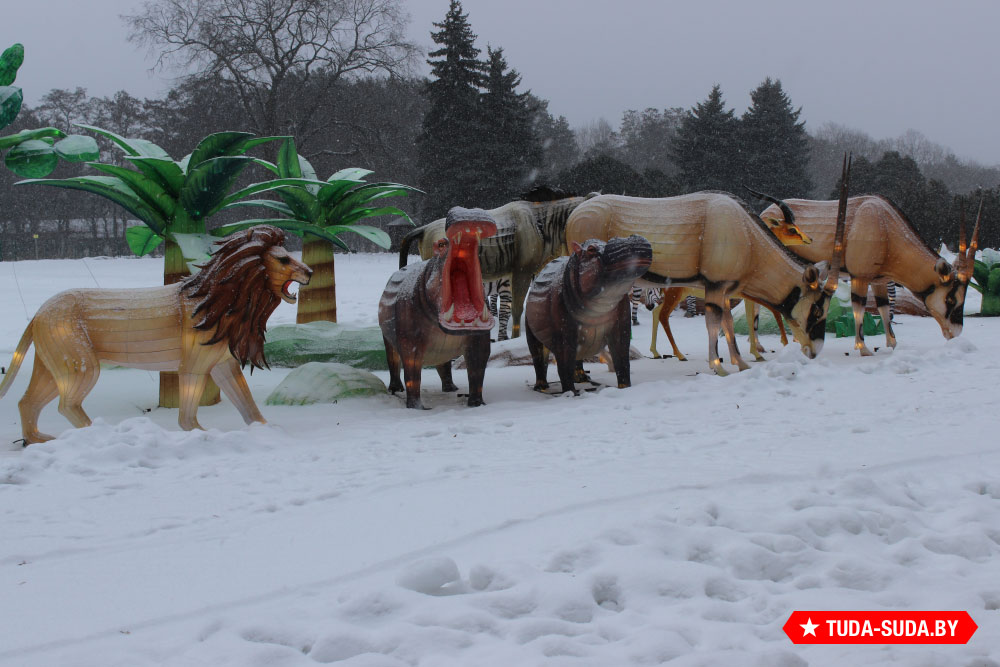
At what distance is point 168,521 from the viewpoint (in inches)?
112

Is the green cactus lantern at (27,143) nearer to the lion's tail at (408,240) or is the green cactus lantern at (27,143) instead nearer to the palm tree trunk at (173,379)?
the palm tree trunk at (173,379)

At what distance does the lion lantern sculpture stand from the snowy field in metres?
0.42

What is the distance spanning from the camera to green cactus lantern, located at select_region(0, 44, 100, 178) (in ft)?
17.9

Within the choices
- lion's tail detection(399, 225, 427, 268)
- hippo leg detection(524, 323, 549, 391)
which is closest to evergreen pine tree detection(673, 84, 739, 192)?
lion's tail detection(399, 225, 427, 268)

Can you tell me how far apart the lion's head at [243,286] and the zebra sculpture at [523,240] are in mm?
3837

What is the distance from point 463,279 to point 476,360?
0.61 metres

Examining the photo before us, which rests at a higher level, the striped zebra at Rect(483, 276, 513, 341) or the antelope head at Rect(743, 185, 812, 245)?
the antelope head at Rect(743, 185, 812, 245)

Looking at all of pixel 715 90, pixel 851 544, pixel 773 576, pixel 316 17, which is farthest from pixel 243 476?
pixel 715 90

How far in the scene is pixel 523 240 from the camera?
28.4 ft

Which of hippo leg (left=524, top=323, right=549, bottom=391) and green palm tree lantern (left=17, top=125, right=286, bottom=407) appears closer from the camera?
green palm tree lantern (left=17, top=125, right=286, bottom=407)

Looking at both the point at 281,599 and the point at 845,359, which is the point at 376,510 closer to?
the point at 281,599

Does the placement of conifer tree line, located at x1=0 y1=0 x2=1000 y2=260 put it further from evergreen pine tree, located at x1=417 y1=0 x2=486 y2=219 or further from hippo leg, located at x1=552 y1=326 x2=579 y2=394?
hippo leg, located at x1=552 y1=326 x2=579 y2=394

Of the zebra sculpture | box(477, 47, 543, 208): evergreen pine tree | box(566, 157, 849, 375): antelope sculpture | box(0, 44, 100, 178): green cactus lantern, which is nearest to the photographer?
box(0, 44, 100, 178): green cactus lantern

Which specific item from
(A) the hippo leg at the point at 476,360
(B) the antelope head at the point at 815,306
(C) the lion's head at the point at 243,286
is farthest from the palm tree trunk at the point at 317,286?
(B) the antelope head at the point at 815,306
